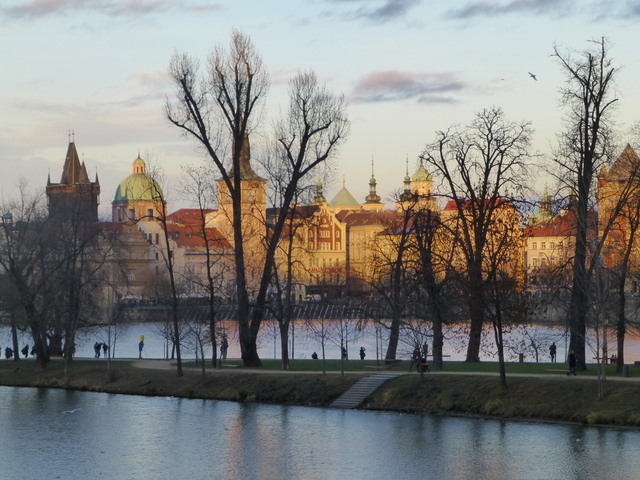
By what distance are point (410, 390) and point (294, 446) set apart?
9.43m

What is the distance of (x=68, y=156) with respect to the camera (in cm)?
19762

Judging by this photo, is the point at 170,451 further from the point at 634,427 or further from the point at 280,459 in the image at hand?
the point at 634,427

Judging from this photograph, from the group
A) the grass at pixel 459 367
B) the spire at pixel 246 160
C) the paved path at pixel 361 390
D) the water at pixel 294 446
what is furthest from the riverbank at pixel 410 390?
the spire at pixel 246 160

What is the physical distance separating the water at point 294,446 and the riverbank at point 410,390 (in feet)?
3.08

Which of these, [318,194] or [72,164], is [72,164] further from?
[318,194]

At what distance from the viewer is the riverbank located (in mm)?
38000

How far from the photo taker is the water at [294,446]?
30.5 meters

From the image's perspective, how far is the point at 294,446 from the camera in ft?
114

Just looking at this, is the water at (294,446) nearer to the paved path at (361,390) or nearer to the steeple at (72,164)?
the paved path at (361,390)

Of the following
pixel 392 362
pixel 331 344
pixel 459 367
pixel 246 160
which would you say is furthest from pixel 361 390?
pixel 331 344

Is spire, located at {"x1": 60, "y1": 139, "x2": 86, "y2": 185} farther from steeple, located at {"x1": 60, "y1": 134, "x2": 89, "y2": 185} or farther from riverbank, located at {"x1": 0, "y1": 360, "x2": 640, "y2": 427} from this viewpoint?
riverbank, located at {"x1": 0, "y1": 360, "x2": 640, "y2": 427}

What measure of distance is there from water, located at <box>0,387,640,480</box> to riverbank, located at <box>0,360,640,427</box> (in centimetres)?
94

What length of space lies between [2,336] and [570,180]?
2704 inches

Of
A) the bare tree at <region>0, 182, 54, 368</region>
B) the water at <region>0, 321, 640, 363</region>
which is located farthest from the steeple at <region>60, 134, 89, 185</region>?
the bare tree at <region>0, 182, 54, 368</region>
